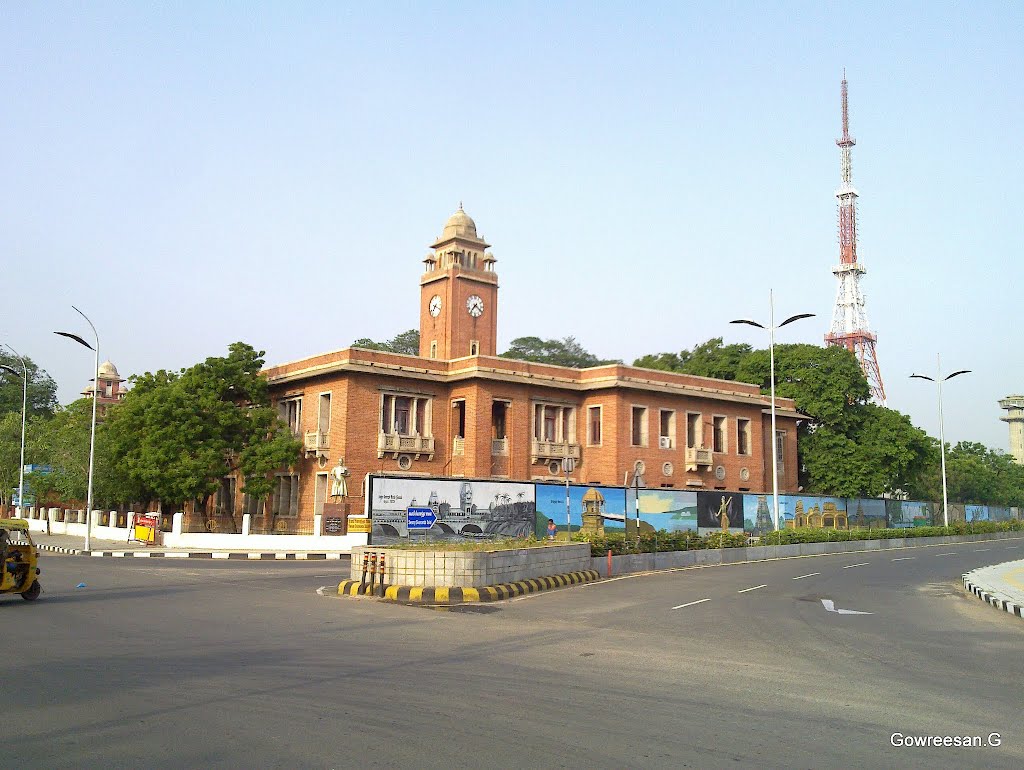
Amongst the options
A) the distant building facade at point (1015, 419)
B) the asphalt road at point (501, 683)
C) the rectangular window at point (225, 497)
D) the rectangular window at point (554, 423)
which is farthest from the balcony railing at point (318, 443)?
the distant building facade at point (1015, 419)

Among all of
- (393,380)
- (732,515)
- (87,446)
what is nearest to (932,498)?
(732,515)

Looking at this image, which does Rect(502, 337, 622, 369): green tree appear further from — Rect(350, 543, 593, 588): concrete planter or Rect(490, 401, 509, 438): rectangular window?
Rect(350, 543, 593, 588): concrete planter

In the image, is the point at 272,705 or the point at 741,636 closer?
the point at 272,705

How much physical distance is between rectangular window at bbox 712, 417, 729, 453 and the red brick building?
0.06 meters

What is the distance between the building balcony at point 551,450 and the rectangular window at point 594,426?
95 cm

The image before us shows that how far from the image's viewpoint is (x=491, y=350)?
Answer: 184 ft

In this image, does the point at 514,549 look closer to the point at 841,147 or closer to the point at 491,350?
the point at 491,350

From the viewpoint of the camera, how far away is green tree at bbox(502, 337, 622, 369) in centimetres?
8794

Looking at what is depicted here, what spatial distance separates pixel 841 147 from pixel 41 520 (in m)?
70.0

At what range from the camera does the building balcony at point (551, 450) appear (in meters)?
46.3

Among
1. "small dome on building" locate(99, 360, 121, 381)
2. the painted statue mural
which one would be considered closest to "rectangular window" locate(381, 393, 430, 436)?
the painted statue mural

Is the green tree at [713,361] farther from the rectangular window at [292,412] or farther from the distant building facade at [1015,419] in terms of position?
the distant building facade at [1015,419]

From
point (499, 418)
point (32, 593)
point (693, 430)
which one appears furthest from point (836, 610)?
point (693, 430)

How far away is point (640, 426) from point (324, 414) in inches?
668
